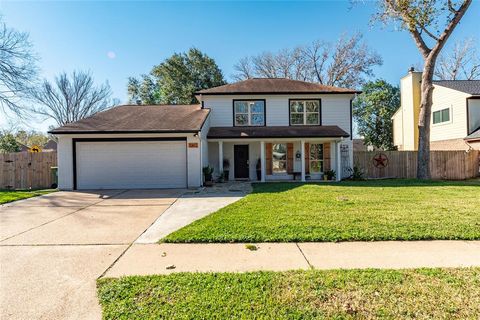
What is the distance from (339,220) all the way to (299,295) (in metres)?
3.20

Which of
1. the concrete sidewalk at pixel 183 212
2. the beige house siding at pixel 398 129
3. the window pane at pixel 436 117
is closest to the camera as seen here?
the concrete sidewalk at pixel 183 212

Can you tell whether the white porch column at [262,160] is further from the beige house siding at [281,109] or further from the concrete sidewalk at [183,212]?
the concrete sidewalk at [183,212]

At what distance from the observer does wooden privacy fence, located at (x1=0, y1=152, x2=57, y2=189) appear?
1317 cm

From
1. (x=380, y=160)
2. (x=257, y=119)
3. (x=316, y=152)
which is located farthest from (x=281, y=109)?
(x=380, y=160)

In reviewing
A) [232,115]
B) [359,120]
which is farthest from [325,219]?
[359,120]

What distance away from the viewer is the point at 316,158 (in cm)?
1489

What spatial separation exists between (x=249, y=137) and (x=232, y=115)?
2325 mm

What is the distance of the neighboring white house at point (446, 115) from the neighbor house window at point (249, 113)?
13.2 m

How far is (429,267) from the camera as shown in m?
3.37

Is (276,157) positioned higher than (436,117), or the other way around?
(436,117)

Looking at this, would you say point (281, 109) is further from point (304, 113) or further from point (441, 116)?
point (441, 116)

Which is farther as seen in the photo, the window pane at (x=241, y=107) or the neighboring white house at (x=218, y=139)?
the window pane at (x=241, y=107)

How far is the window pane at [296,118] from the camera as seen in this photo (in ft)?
48.9

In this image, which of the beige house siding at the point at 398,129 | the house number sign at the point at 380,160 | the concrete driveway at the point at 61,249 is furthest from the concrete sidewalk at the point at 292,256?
the beige house siding at the point at 398,129
